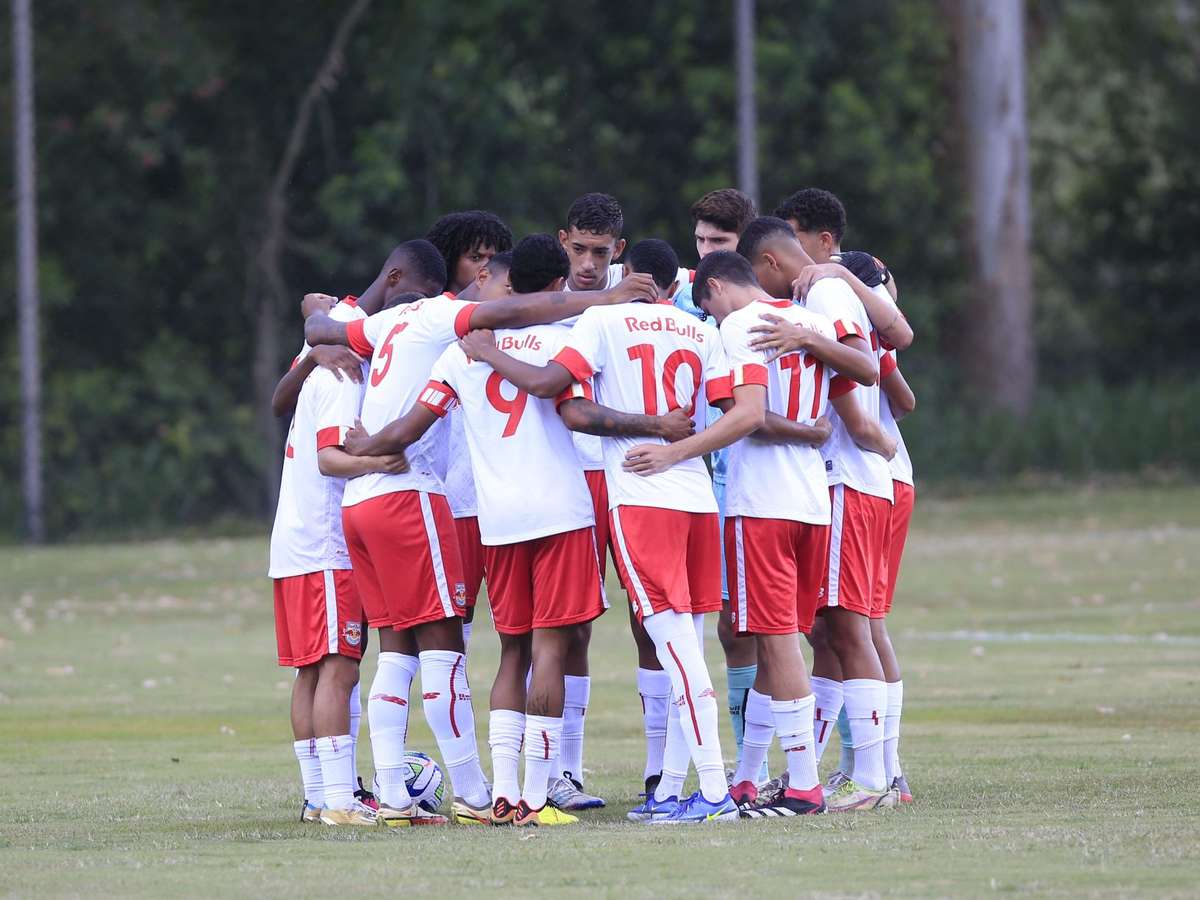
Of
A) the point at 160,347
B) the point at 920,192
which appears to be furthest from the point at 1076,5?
the point at 160,347

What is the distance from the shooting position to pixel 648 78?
34.5 m

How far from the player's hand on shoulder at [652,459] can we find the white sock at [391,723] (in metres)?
1.26

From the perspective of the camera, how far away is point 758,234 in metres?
8.45

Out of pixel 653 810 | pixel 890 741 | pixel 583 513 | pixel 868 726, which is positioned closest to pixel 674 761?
pixel 653 810

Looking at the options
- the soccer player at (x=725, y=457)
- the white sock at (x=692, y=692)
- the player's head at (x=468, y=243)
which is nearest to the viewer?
the white sock at (x=692, y=692)

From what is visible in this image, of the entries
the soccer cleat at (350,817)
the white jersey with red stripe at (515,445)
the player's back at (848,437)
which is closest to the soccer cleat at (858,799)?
the player's back at (848,437)

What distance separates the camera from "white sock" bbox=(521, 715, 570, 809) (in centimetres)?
785

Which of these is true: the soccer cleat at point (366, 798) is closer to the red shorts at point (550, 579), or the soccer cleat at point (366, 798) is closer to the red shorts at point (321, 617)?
the red shorts at point (321, 617)

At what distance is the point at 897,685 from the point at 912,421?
2457 centimetres

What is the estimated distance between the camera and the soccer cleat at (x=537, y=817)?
7.82 metres

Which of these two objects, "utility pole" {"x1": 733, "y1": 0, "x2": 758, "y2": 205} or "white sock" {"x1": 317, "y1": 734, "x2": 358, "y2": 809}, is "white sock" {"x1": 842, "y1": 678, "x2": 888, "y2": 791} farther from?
"utility pole" {"x1": 733, "y1": 0, "x2": 758, "y2": 205}

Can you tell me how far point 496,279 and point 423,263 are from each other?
0.41m

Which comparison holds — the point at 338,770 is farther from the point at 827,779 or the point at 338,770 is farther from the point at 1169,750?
the point at 1169,750

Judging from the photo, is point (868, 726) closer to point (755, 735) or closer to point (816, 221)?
point (755, 735)
